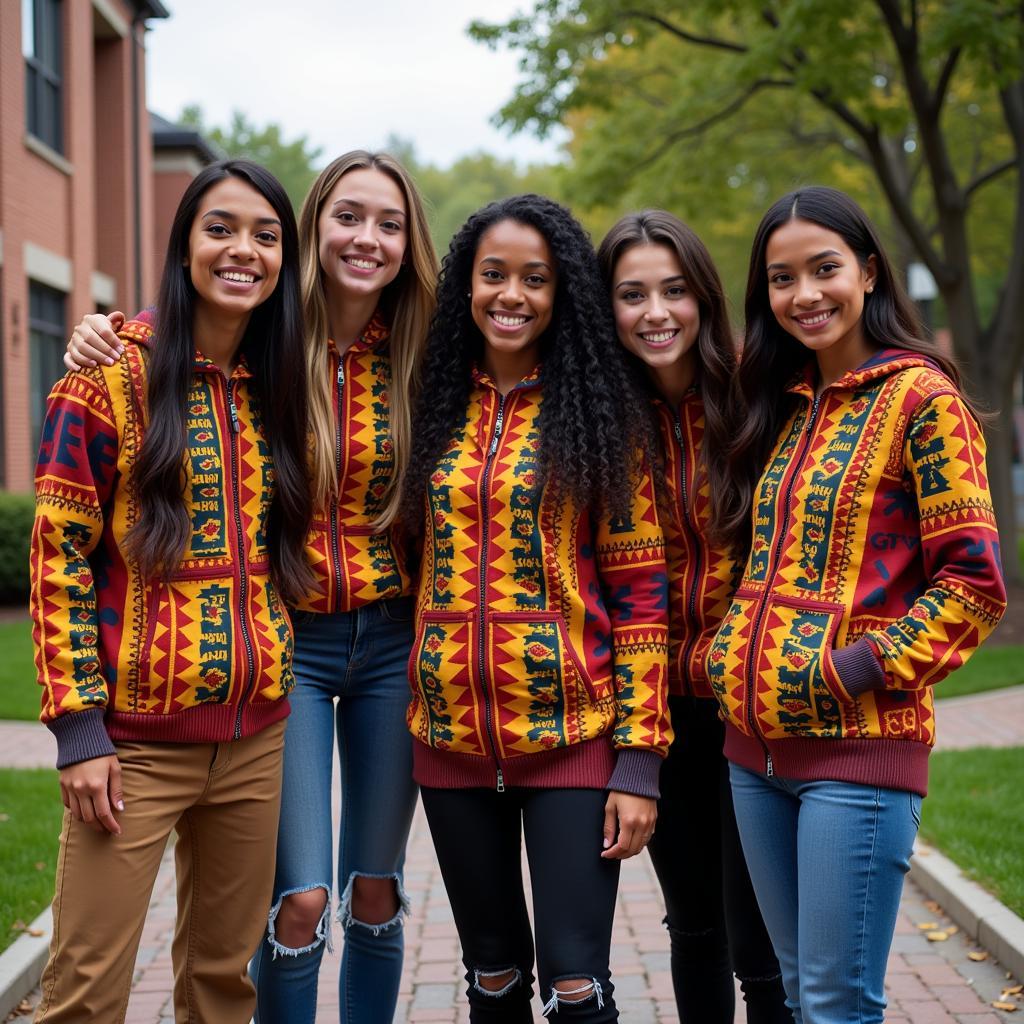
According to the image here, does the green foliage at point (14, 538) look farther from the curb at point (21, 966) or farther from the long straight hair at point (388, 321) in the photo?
the long straight hair at point (388, 321)

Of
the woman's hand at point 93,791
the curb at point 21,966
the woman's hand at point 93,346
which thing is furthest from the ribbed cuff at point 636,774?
the curb at point 21,966

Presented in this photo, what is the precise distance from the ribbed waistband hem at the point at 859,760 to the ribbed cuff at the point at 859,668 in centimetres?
14

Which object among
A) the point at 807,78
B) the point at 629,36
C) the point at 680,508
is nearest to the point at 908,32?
the point at 807,78

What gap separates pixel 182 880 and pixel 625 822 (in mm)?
1222

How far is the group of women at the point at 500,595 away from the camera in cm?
278

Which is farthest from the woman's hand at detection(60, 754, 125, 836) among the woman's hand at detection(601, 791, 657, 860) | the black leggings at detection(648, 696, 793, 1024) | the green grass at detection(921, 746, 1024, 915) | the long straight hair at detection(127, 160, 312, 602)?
the green grass at detection(921, 746, 1024, 915)

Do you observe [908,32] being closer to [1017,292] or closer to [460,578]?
[1017,292]

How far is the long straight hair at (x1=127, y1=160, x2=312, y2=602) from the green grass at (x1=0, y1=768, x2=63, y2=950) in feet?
8.34

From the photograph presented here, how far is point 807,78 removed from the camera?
1200 cm

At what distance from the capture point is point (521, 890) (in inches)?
127

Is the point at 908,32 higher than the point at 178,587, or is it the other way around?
the point at 908,32

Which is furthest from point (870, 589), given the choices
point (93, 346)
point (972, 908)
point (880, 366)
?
point (972, 908)

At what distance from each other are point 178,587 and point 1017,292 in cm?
1335

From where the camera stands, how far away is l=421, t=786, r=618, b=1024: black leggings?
2984mm
